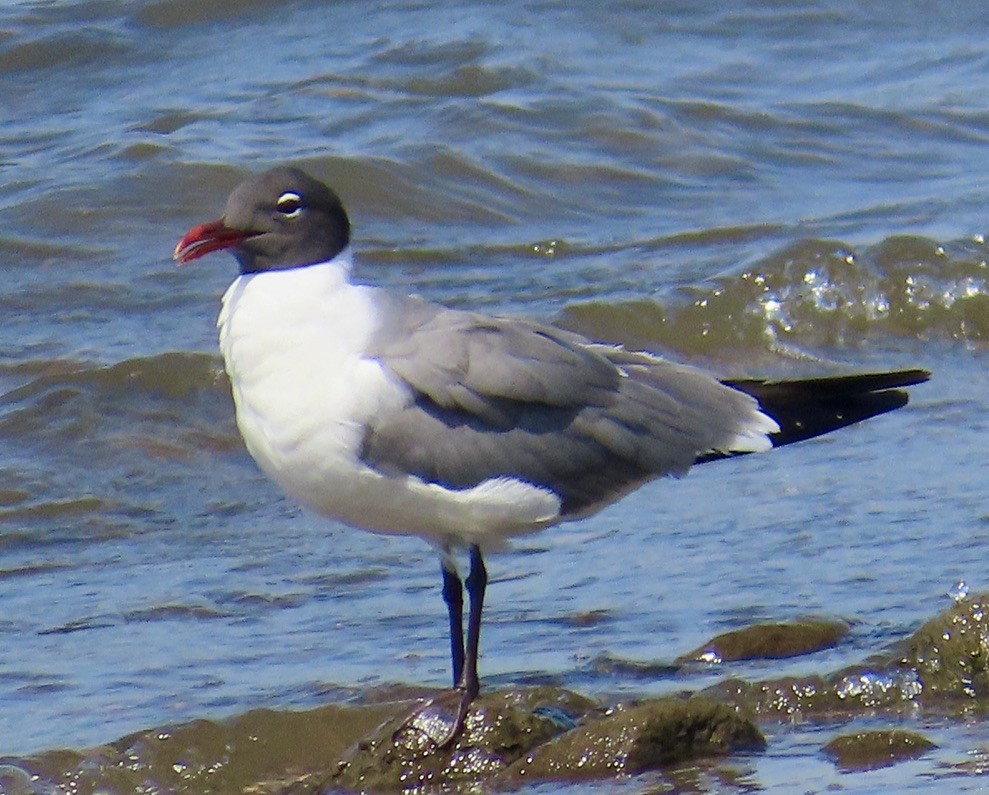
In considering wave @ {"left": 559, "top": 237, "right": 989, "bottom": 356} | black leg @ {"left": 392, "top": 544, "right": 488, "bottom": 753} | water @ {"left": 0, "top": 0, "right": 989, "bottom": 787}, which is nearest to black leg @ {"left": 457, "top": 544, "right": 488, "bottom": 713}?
black leg @ {"left": 392, "top": 544, "right": 488, "bottom": 753}

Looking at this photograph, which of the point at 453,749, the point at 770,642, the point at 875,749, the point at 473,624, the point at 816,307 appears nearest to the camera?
the point at 875,749

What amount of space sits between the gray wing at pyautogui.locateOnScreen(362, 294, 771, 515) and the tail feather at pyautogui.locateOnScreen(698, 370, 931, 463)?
0.09 meters

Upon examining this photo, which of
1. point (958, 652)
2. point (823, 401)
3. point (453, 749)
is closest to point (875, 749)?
point (958, 652)

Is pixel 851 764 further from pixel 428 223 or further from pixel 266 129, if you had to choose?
pixel 266 129

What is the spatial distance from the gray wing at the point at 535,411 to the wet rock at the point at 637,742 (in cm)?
79

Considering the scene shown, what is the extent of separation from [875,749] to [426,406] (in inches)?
55.1

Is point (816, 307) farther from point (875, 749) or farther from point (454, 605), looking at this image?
point (875, 749)

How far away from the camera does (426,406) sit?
5039 millimetres

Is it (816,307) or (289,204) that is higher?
(289,204)

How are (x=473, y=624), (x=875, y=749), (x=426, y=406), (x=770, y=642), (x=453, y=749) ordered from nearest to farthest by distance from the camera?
(x=875, y=749), (x=453, y=749), (x=426, y=406), (x=473, y=624), (x=770, y=642)

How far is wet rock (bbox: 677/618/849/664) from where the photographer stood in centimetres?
538

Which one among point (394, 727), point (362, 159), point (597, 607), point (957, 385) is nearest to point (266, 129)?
point (362, 159)

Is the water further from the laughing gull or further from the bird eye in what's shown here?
the bird eye

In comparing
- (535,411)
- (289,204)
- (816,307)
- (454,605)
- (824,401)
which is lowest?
(816,307)
